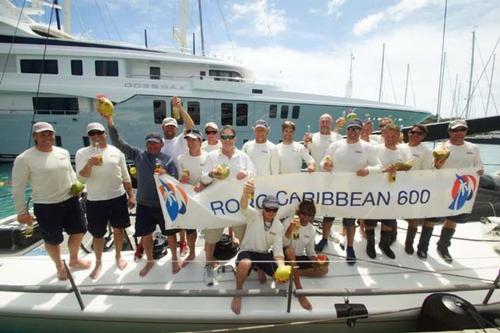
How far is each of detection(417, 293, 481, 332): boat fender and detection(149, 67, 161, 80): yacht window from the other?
16329 mm

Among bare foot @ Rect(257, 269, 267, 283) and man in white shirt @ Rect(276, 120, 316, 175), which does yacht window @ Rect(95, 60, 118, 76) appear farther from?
bare foot @ Rect(257, 269, 267, 283)

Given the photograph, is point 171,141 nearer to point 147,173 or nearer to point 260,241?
point 147,173

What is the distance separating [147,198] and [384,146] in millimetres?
3096

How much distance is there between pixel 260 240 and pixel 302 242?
524 millimetres

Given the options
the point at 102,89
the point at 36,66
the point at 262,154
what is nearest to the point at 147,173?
the point at 262,154

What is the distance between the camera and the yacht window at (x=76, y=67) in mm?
14633

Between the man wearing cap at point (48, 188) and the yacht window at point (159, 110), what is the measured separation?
12.7 metres

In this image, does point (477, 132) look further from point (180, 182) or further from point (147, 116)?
point (147, 116)

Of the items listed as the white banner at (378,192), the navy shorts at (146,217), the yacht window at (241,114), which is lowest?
the navy shorts at (146,217)

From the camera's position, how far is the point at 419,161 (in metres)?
3.61

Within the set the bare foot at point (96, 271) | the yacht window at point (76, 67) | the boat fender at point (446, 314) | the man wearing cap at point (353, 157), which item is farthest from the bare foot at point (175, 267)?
the yacht window at point (76, 67)

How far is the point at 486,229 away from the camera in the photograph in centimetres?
468

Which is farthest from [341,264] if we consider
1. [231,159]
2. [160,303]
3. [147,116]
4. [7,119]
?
[7,119]

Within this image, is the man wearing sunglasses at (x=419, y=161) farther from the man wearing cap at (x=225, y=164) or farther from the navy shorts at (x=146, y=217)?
the navy shorts at (x=146, y=217)
